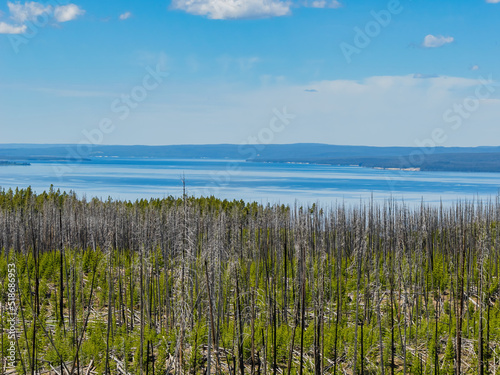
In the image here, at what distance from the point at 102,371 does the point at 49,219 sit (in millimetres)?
18139

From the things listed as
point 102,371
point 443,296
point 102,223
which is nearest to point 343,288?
point 443,296

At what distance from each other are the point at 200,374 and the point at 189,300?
4.90m

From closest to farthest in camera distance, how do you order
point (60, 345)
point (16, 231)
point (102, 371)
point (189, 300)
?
point (189, 300), point (102, 371), point (60, 345), point (16, 231)

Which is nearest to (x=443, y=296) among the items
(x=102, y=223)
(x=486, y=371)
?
(x=486, y=371)

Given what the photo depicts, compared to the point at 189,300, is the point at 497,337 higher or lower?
lower

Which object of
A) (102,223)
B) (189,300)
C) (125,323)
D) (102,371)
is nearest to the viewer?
(189,300)

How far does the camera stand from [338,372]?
11.9 meters

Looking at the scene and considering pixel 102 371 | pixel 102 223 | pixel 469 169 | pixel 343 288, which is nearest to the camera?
pixel 102 371

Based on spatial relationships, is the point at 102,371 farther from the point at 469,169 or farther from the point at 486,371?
the point at 469,169

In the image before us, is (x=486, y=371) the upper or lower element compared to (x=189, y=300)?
lower

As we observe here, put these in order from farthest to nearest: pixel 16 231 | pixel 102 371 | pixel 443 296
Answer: pixel 16 231, pixel 443 296, pixel 102 371

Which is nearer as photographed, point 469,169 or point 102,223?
point 102,223

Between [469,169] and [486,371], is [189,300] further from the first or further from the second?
[469,169]

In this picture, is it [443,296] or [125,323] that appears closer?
[125,323]
